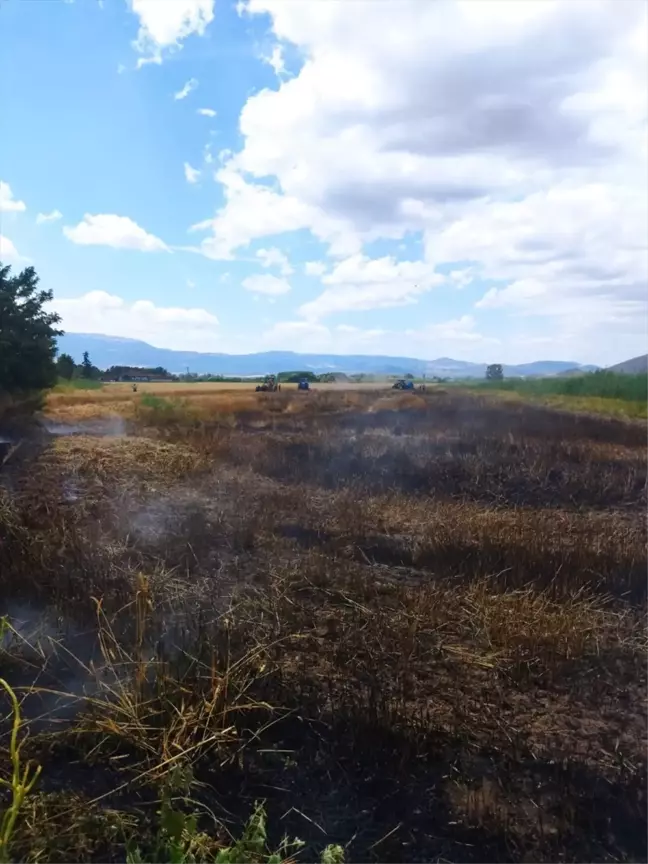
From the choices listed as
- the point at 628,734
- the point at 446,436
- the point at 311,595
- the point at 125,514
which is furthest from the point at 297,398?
the point at 628,734

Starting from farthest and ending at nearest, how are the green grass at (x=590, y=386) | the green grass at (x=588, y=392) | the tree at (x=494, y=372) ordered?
the tree at (x=494, y=372) < the green grass at (x=590, y=386) < the green grass at (x=588, y=392)

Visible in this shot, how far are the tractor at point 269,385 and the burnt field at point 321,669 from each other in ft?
47.7

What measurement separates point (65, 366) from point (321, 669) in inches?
394

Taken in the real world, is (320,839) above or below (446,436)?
below

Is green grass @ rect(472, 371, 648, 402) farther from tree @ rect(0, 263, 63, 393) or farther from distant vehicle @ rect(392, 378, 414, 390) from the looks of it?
tree @ rect(0, 263, 63, 393)

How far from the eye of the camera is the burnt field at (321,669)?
276 cm

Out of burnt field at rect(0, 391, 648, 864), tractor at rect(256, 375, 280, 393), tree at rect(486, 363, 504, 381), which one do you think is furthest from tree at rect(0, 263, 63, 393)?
tree at rect(486, 363, 504, 381)

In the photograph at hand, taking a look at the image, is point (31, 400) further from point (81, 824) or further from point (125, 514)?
point (81, 824)

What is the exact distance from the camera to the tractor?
22344mm

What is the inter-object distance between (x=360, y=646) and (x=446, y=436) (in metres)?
8.09

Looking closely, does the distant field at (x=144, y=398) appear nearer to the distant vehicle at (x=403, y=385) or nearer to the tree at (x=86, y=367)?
the tree at (x=86, y=367)

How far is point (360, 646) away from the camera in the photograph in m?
3.97

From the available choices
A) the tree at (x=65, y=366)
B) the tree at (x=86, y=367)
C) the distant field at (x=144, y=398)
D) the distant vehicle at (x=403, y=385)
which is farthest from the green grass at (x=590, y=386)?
the tree at (x=65, y=366)

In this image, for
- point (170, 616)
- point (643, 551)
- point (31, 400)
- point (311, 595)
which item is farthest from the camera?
point (31, 400)
